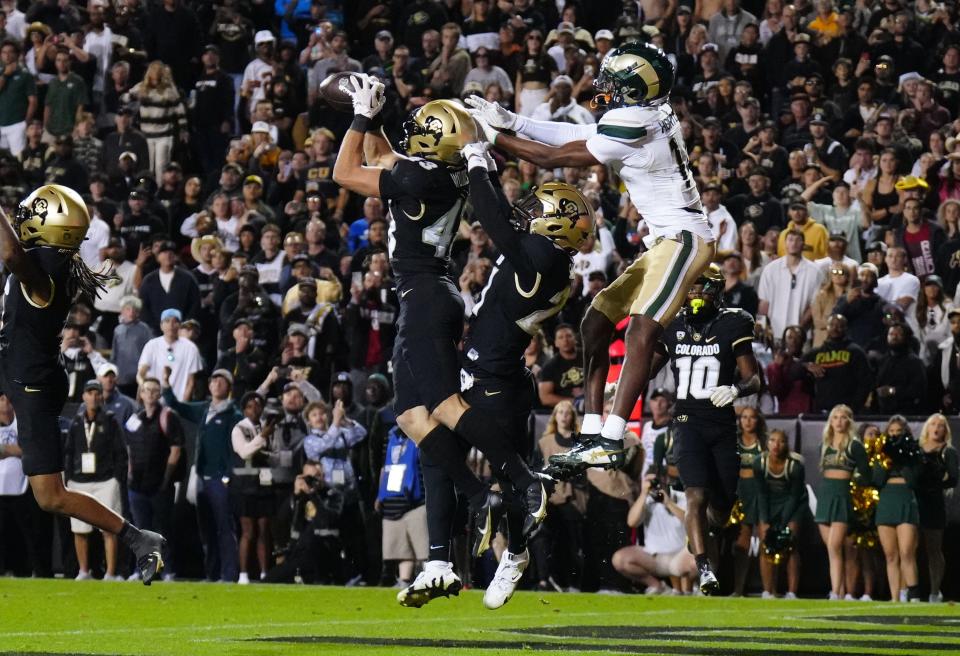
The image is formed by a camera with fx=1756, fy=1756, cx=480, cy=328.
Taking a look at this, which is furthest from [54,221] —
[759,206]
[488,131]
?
[759,206]

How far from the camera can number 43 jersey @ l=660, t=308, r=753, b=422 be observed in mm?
11797

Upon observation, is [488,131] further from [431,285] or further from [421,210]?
[431,285]

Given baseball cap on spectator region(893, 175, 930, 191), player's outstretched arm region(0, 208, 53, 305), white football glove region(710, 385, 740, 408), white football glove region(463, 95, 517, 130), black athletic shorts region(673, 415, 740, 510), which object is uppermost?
baseball cap on spectator region(893, 175, 930, 191)

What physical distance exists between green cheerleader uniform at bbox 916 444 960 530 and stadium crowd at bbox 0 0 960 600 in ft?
0.06

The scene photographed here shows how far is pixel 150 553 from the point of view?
987 cm

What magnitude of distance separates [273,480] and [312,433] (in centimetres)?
65

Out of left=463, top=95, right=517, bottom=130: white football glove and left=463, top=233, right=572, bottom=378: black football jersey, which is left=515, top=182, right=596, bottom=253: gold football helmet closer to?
left=463, top=233, right=572, bottom=378: black football jersey

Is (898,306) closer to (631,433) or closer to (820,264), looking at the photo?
(820,264)

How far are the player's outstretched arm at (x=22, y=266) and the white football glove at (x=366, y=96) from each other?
1965 mm

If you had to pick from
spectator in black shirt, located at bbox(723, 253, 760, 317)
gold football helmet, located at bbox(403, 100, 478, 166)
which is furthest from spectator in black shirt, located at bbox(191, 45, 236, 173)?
gold football helmet, located at bbox(403, 100, 478, 166)

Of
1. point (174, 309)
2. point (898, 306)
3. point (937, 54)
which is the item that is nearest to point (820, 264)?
point (898, 306)

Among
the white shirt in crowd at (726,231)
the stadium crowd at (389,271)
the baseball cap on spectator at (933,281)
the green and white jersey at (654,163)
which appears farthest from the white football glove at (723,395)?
the white shirt in crowd at (726,231)

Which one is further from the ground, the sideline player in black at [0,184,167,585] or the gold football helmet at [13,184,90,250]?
the gold football helmet at [13,184,90,250]

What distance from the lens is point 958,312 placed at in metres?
15.0
